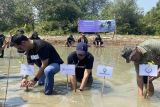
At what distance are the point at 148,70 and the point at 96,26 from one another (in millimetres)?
30090

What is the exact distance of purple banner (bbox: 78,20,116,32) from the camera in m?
38.0

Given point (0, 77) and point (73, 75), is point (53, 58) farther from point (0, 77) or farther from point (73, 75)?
point (0, 77)

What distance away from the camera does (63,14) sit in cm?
4791

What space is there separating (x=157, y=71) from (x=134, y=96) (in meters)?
1.04

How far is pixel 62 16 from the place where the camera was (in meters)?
47.9

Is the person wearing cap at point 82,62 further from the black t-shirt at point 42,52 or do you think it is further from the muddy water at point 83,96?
the black t-shirt at point 42,52

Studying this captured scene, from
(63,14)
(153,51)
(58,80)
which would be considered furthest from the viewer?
(63,14)

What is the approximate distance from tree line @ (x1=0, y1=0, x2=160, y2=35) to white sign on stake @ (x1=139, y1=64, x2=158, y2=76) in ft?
121

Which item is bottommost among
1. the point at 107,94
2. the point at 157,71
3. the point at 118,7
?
the point at 107,94

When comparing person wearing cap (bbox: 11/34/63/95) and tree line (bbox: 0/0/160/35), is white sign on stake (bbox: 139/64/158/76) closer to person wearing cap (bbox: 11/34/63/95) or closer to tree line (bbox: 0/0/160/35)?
person wearing cap (bbox: 11/34/63/95)

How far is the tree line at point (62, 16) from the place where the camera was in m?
47.2

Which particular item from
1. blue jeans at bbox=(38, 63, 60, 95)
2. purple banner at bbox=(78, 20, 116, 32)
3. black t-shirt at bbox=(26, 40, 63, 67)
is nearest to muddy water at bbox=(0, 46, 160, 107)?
blue jeans at bbox=(38, 63, 60, 95)

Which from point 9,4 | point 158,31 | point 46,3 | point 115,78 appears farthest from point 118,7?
point 115,78

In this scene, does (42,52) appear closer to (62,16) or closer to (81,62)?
(81,62)
